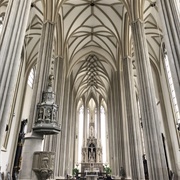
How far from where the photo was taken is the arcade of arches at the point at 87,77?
6.12 metres

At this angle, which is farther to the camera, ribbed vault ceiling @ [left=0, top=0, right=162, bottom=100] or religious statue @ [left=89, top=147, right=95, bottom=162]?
religious statue @ [left=89, top=147, right=95, bottom=162]

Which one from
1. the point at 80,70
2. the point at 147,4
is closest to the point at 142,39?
the point at 147,4

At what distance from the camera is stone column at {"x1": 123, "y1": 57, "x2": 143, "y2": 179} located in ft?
32.6

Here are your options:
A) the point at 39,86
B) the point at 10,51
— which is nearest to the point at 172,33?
the point at 10,51

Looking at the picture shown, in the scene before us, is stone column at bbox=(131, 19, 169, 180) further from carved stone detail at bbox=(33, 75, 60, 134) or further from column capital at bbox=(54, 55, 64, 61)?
column capital at bbox=(54, 55, 64, 61)

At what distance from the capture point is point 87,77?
25375mm

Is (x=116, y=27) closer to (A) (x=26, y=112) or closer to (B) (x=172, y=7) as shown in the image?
(B) (x=172, y=7)

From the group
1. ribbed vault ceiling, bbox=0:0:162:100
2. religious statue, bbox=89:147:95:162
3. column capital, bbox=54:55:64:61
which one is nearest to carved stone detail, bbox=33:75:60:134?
ribbed vault ceiling, bbox=0:0:162:100

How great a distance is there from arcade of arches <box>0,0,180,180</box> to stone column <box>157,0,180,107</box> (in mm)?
Answer: 32

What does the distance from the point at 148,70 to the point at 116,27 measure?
25.1 ft

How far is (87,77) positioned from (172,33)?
1958cm

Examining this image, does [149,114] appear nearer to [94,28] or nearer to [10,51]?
[10,51]

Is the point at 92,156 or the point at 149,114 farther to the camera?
the point at 92,156

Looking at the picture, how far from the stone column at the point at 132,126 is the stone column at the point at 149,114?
3043 millimetres
